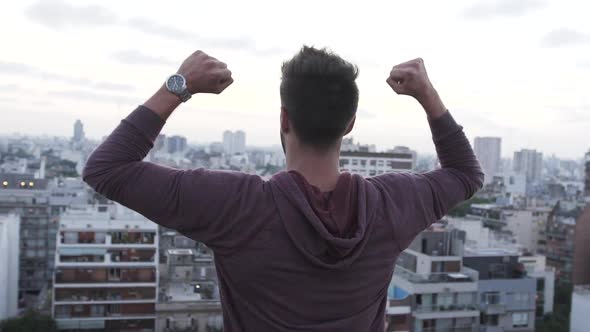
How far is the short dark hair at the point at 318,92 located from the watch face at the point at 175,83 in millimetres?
104

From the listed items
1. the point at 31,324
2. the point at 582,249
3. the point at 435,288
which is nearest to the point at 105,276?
the point at 31,324

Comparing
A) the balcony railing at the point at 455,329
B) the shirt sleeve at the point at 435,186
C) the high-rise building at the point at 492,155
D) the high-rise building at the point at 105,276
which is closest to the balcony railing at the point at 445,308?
the balcony railing at the point at 455,329

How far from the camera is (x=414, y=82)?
2.45ft

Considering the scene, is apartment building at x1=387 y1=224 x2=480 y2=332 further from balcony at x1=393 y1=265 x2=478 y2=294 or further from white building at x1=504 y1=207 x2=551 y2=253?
white building at x1=504 y1=207 x2=551 y2=253

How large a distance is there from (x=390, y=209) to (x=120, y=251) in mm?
9240

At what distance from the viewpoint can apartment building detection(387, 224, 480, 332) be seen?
27.8ft

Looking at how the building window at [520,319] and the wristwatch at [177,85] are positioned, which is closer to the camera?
the wristwatch at [177,85]

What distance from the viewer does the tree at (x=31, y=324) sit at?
8.55 meters

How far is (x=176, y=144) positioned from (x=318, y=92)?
108 feet

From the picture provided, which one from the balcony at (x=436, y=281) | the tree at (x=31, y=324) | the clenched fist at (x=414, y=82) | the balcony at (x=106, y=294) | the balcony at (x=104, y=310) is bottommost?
the tree at (x=31, y=324)

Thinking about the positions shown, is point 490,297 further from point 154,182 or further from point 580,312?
point 154,182

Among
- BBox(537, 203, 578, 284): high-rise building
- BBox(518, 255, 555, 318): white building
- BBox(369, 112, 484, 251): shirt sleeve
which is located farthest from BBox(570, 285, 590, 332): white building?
BBox(369, 112, 484, 251): shirt sleeve

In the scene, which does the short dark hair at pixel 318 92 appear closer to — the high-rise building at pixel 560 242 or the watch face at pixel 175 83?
the watch face at pixel 175 83

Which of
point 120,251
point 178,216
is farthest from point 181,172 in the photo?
point 120,251
